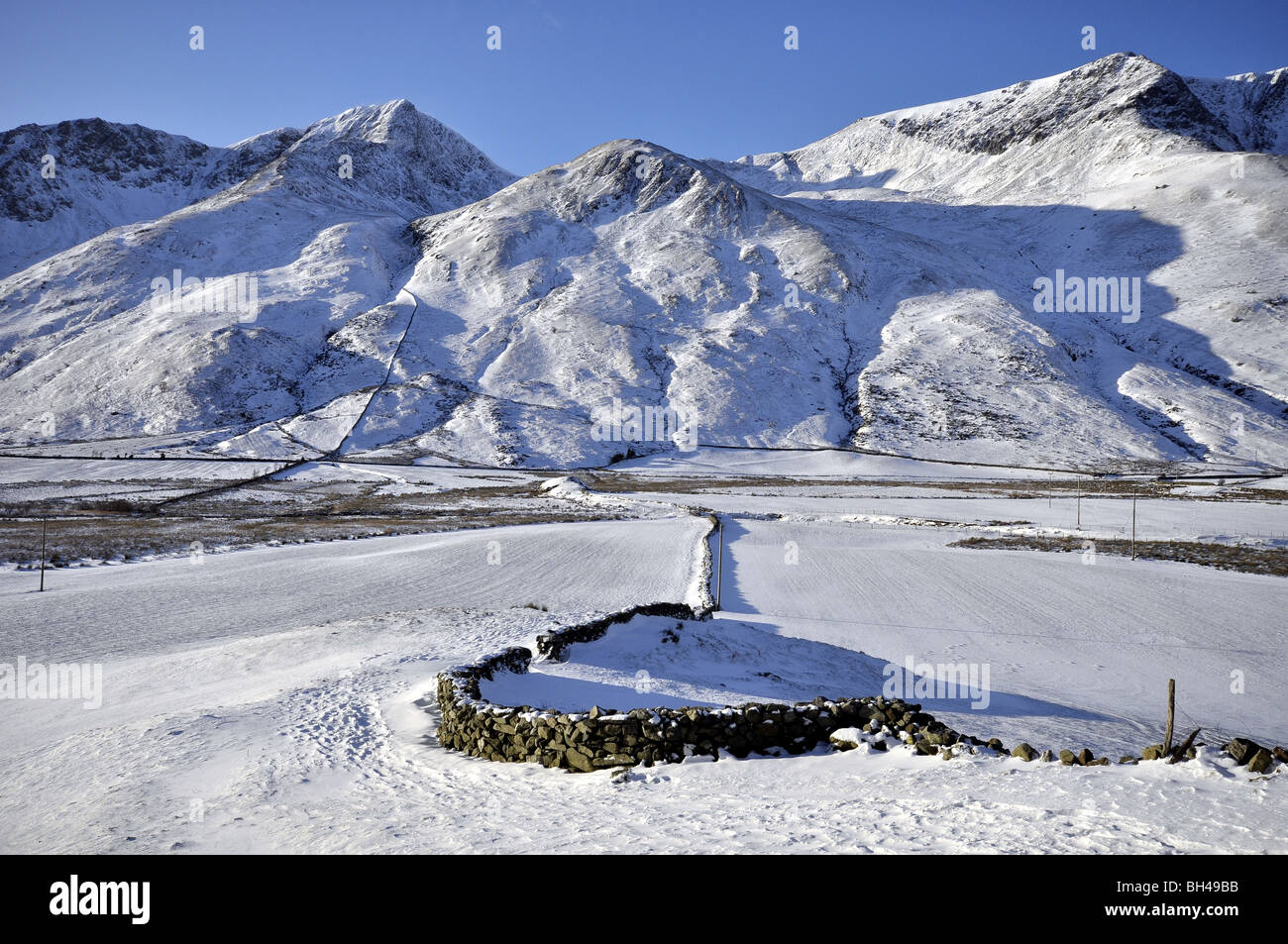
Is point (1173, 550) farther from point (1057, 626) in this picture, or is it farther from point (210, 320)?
point (210, 320)

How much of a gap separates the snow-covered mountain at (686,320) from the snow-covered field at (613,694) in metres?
76.6

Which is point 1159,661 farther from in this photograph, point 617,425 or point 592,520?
point 617,425

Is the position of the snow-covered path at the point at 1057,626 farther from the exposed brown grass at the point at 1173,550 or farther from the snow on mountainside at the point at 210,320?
the snow on mountainside at the point at 210,320

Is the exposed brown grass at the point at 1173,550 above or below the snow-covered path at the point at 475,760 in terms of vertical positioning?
below

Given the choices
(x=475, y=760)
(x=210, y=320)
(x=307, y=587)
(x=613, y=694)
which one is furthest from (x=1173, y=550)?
(x=210, y=320)

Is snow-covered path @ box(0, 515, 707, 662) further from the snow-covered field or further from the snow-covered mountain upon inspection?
the snow-covered mountain

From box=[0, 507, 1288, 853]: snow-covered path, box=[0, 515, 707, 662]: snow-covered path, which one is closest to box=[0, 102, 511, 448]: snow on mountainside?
box=[0, 515, 707, 662]: snow-covered path

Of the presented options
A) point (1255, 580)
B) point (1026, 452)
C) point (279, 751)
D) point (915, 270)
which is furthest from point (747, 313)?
point (279, 751)

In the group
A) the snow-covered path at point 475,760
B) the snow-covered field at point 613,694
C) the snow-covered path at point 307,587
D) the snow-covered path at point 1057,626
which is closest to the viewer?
the snow-covered path at point 475,760

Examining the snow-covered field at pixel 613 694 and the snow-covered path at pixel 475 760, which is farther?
the snow-covered field at pixel 613 694

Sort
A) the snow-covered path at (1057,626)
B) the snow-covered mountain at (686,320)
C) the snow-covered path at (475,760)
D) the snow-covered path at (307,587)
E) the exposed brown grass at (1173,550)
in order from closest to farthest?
the snow-covered path at (475,760)
the snow-covered path at (1057,626)
the snow-covered path at (307,587)
the exposed brown grass at (1173,550)
the snow-covered mountain at (686,320)

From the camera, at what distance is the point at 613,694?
13.1 m

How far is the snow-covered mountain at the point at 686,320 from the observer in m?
107

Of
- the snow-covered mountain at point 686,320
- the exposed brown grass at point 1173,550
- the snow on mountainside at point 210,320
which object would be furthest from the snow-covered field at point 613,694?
the snow on mountainside at point 210,320
